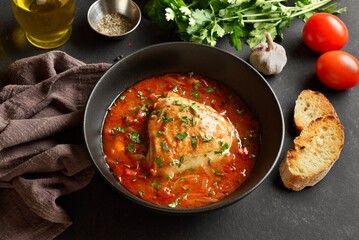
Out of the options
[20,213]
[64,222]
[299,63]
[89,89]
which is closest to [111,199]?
[64,222]

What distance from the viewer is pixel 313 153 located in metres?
3.90

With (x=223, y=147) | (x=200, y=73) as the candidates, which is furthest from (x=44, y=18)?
(x=223, y=147)

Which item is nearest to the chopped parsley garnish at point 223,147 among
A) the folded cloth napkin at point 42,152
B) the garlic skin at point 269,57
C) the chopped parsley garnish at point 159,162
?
the chopped parsley garnish at point 159,162

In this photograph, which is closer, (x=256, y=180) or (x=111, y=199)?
(x=256, y=180)

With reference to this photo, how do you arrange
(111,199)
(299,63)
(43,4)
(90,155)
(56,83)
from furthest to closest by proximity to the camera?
(299,63) → (43,4) → (56,83) → (111,199) → (90,155)

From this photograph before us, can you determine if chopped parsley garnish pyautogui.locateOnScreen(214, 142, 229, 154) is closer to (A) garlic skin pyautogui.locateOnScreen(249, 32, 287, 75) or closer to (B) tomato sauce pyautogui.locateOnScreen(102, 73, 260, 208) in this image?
(B) tomato sauce pyautogui.locateOnScreen(102, 73, 260, 208)

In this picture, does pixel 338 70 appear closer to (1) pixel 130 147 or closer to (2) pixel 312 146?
(2) pixel 312 146

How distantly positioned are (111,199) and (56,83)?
1021 mm

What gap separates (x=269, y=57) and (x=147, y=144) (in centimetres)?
144

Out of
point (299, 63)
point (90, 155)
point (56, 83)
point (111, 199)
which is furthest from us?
point (299, 63)

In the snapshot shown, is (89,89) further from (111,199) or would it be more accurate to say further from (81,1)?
(81,1)

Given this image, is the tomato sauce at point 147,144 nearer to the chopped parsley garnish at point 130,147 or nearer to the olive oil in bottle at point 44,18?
the chopped parsley garnish at point 130,147

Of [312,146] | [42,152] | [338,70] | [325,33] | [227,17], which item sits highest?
[227,17]

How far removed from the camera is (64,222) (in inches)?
138
